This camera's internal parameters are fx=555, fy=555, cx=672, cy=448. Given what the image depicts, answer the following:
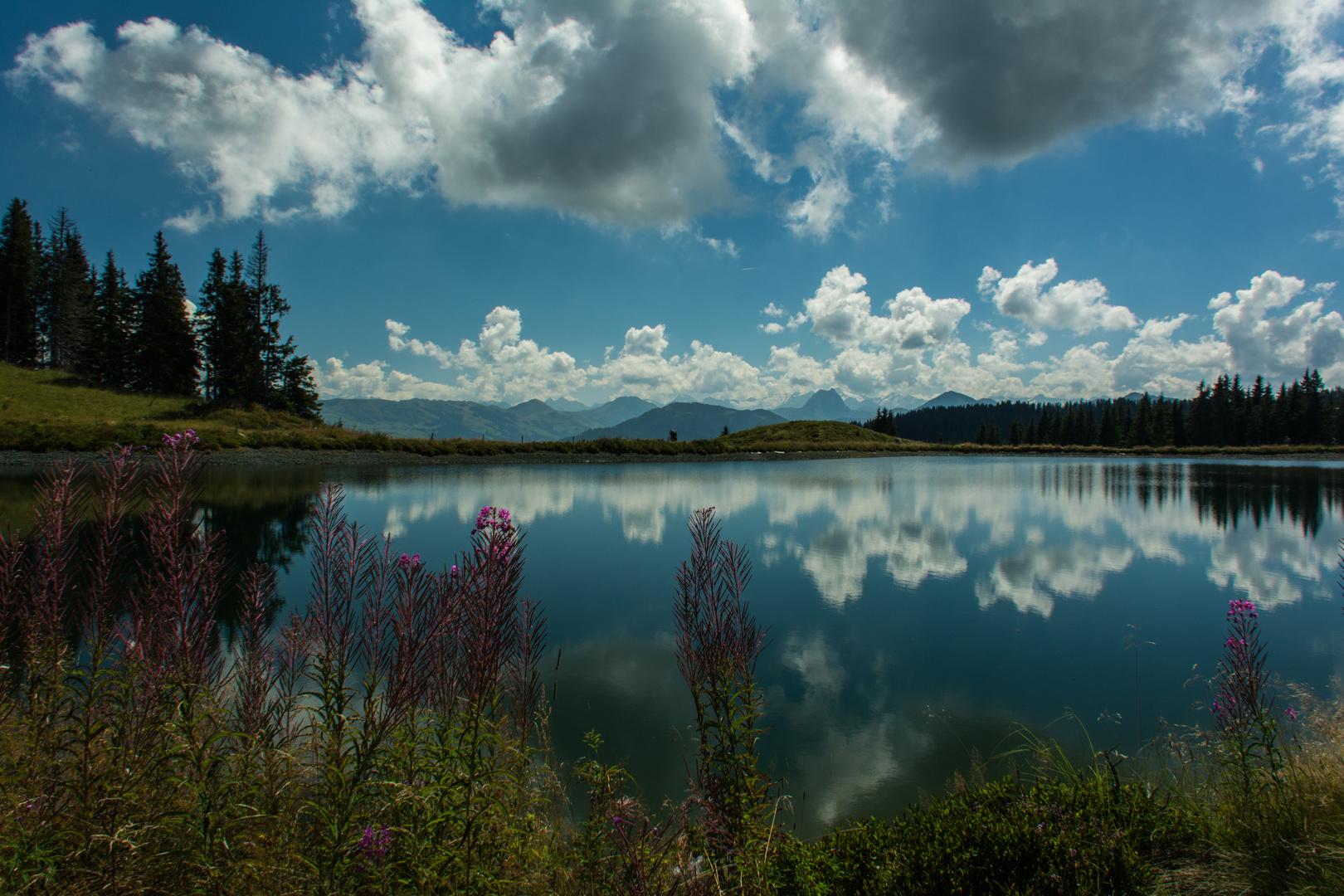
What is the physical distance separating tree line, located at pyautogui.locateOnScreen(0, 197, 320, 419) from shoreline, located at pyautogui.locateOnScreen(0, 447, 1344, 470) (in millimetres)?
13836

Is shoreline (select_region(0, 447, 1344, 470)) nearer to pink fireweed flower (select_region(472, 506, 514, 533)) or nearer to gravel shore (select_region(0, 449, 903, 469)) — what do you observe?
gravel shore (select_region(0, 449, 903, 469))

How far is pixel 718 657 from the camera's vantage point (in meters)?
4.08

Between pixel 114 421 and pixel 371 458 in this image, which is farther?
pixel 371 458

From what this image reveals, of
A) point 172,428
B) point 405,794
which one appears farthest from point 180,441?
point 172,428

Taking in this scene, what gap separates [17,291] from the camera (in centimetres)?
5609

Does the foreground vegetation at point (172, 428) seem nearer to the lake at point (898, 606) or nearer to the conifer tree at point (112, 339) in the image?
the conifer tree at point (112, 339)

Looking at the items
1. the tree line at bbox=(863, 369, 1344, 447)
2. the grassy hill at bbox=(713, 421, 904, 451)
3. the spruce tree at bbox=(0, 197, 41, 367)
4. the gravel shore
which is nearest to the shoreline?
the gravel shore

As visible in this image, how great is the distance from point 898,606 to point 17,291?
8579 cm

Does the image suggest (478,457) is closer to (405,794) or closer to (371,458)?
(371,458)

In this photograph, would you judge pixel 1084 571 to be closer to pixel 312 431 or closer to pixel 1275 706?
pixel 1275 706

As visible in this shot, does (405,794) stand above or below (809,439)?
below

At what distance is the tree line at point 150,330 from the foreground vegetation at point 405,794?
205 feet

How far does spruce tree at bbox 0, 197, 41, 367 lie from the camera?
55.4 m

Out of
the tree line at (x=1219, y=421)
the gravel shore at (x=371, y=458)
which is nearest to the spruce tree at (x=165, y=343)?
the gravel shore at (x=371, y=458)
